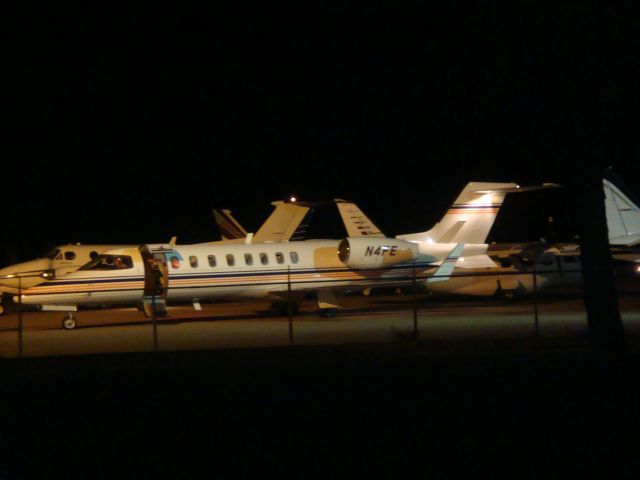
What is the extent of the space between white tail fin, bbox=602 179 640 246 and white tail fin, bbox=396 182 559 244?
2.75 m

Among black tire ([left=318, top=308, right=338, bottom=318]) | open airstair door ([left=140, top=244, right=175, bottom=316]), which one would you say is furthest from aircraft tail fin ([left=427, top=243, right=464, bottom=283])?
open airstair door ([left=140, top=244, right=175, bottom=316])

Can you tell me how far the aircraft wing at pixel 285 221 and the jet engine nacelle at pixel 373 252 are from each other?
868 cm

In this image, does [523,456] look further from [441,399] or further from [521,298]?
[521,298]

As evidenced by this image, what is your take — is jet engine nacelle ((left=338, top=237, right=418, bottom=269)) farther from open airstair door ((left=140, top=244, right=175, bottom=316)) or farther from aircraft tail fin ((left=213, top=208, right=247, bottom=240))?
aircraft tail fin ((left=213, top=208, right=247, bottom=240))

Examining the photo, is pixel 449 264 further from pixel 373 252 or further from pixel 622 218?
pixel 622 218

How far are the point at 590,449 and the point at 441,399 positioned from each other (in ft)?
10.9

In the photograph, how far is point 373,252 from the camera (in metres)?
29.4

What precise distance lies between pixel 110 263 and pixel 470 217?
12.3 metres

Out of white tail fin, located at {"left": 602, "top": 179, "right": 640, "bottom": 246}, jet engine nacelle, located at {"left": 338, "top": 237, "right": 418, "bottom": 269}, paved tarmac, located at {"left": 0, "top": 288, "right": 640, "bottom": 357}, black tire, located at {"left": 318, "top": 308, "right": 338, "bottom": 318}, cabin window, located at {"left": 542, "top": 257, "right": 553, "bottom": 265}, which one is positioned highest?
white tail fin, located at {"left": 602, "top": 179, "right": 640, "bottom": 246}

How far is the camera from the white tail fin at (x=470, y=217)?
108ft

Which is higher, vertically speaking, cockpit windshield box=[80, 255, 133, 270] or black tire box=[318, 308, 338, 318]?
cockpit windshield box=[80, 255, 133, 270]

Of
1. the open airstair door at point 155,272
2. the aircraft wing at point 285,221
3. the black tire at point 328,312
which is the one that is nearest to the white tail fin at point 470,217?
the black tire at point 328,312

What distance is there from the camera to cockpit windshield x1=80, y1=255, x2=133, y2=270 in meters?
27.3

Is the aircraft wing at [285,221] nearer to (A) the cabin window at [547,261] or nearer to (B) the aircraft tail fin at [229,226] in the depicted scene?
(B) the aircraft tail fin at [229,226]
